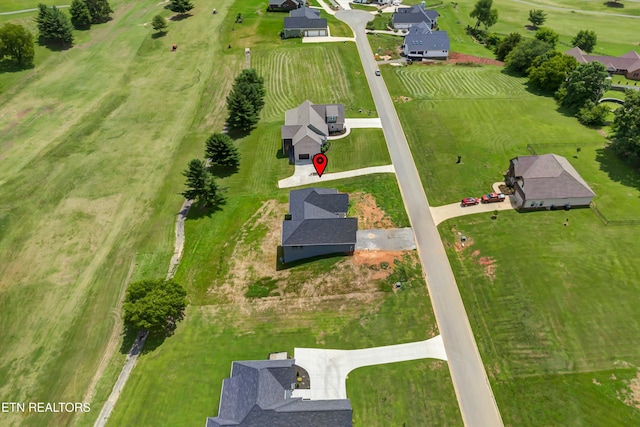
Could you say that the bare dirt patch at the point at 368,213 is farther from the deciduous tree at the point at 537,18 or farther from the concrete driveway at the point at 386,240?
the deciduous tree at the point at 537,18

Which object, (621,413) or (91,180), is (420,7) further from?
(621,413)

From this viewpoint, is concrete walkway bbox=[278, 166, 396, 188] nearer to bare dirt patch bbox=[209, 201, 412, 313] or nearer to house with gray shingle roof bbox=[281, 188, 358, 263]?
house with gray shingle roof bbox=[281, 188, 358, 263]

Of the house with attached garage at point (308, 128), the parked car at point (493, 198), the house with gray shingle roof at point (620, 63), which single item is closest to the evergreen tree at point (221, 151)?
the house with attached garage at point (308, 128)

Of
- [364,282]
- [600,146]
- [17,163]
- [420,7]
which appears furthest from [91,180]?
[420,7]

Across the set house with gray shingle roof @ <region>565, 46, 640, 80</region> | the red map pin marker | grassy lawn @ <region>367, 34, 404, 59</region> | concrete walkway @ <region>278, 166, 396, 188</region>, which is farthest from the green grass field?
grassy lawn @ <region>367, 34, 404, 59</region>

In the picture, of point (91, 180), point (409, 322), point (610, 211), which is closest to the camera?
point (409, 322)

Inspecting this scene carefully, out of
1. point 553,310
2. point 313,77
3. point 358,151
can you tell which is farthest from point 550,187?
point 313,77
